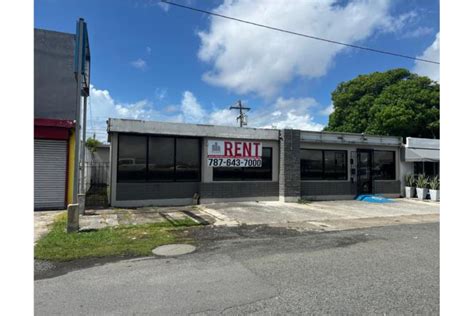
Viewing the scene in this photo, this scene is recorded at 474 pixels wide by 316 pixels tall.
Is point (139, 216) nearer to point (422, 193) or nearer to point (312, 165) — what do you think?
point (312, 165)

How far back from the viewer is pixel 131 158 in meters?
12.0

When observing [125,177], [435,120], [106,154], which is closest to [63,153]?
[125,177]

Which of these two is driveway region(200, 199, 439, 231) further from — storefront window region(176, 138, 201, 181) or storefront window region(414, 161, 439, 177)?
storefront window region(414, 161, 439, 177)

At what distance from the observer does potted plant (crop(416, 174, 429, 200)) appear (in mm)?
16156

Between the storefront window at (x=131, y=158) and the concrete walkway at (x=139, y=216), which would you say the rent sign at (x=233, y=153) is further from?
the storefront window at (x=131, y=158)

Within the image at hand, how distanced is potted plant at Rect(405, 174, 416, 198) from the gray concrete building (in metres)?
0.46

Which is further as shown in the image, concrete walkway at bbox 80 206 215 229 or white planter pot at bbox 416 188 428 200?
white planter pot at bbox 416 188 428 200

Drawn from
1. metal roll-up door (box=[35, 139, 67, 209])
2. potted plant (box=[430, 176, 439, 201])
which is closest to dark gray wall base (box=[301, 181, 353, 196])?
potted plant (box=[430, 176, 439, 201])

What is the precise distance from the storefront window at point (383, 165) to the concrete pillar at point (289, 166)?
5456 mm

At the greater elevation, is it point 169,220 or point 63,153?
point 63,153

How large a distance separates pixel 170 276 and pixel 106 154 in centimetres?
2395

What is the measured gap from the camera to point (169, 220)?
9445 mm

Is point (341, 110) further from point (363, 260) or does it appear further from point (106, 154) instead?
point (363, 260)

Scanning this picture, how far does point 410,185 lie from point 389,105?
37.7 feet
